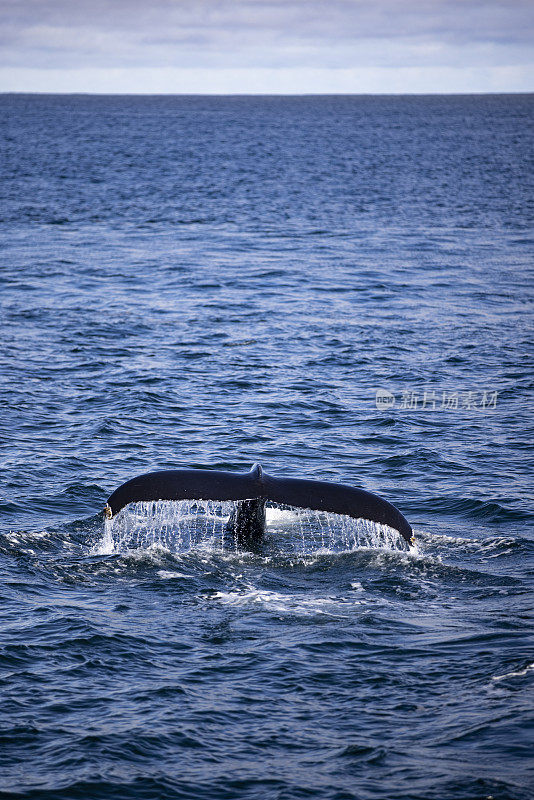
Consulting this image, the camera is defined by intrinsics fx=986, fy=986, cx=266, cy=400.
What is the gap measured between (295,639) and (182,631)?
1269 mm

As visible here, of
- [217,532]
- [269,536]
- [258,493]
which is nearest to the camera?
[258,493]

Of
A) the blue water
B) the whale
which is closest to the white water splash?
the blue water

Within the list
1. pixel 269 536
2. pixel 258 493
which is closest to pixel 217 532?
pixel 269 536

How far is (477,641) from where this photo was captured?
1084 cm

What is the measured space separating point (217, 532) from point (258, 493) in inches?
111

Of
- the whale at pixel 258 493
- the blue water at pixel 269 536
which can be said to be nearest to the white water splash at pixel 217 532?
the blue water at pixel 269 536

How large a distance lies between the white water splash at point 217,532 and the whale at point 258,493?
1164 millimetres

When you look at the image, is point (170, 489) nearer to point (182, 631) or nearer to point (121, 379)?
point (182, 631)

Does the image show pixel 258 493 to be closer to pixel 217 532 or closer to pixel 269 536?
pixel 269 536

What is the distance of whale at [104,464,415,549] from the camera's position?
449 inches

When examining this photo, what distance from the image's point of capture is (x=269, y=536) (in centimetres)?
1405

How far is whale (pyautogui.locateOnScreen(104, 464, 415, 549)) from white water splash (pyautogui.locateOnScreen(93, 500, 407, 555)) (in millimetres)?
1164

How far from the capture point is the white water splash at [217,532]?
44.2 ft

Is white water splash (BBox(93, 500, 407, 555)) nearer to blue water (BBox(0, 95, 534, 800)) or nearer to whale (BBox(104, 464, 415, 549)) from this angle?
blue water (BBox(0, 95, 534, 800))
